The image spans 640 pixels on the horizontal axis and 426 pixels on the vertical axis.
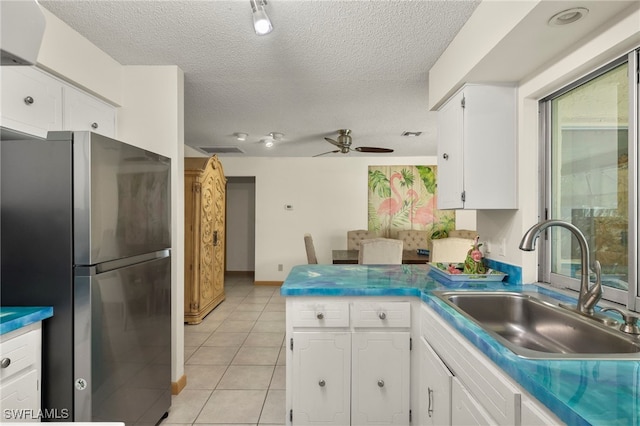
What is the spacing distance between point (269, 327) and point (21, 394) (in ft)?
9.07

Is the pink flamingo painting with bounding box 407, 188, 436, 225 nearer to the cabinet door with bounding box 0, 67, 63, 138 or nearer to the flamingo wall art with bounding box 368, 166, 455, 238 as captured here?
the flamingo wall art with bounding box 368, 166, 455, 238

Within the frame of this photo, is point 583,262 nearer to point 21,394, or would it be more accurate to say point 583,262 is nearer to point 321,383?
point 321,383

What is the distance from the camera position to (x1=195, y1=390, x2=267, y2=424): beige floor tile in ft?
7.00

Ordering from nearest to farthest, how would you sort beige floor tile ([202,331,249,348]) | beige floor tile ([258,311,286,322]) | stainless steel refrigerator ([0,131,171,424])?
stainless steel refrigerator ([0,131,171,424]), beige floor tile ([202,331,249,348]), beige floor tile ([258,311,286,322])

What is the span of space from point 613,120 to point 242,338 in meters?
3.50

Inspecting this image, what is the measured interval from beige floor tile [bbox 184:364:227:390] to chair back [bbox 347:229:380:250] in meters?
3.43

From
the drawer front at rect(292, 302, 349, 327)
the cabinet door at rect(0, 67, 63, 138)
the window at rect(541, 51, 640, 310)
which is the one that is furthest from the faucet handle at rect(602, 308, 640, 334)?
the cabinet door at rect(0, 67, 63, 138)

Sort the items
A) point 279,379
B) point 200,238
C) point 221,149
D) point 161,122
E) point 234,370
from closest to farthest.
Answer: point 161,122 < point 279,379 < point 234,370 < point 200,238 < point 221,149

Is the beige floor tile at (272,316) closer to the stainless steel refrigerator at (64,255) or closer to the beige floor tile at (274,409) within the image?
the beige floor tile at (274,409)

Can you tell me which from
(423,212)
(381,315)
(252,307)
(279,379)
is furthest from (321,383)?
(423,212)

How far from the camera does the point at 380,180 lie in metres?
6.24

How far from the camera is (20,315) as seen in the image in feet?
4.18

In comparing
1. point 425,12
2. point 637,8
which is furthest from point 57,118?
point 637,8

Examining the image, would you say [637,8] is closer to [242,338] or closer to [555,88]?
[555,88]
